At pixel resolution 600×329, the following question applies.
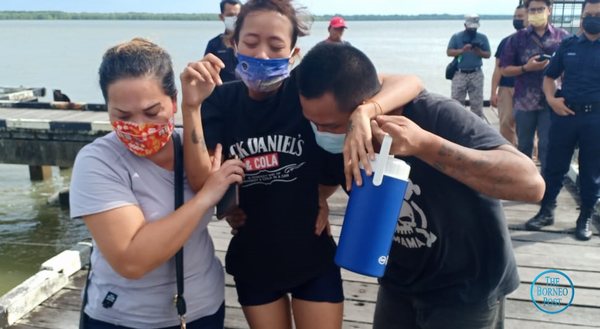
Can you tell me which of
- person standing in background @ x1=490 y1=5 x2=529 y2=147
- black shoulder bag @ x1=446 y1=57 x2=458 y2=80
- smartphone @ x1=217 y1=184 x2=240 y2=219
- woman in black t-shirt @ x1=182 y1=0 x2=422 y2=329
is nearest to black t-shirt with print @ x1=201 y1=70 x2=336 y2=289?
woman in black t-shirt @ x1=182 y1=0 x2=422 y2=329

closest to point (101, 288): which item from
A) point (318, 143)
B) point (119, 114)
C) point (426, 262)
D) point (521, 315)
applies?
point (119, 114)

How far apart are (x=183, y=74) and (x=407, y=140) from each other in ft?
2.69

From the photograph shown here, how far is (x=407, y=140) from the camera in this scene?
163 centimetres

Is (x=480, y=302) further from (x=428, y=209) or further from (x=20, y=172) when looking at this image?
(x=20, y=172)

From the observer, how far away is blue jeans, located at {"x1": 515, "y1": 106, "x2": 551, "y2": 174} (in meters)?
5.81

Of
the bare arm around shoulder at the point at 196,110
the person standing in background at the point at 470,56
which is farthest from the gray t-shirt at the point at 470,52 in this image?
the bare arm around shoulder at the point at 196,110

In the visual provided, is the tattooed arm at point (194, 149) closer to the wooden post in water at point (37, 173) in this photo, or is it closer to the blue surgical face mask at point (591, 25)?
the blue surgical face mask at point (591, 25)

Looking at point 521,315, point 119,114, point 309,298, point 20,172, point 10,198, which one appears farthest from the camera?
point 20,172

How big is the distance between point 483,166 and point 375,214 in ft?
1.29

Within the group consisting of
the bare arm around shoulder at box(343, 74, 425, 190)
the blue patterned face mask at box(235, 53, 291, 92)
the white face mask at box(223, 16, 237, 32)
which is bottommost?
the bare arm around shoulder at box(343, 74, 425, 190)

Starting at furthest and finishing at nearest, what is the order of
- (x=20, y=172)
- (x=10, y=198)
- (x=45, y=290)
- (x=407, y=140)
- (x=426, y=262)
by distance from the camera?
(x=20, y=172)
(x=10, y=198)
(x=45, y=290)
(x=426, y=262)
(x=407, y=140)

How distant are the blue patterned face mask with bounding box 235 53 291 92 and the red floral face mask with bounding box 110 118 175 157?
1.22ft

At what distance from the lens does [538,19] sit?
5.74 metres

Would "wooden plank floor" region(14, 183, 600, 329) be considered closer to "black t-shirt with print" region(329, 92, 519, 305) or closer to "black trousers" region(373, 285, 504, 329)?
"black trousers" region(373, 285, 504, 329)
